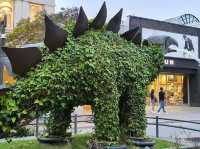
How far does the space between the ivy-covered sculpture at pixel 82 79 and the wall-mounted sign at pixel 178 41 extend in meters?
22.4

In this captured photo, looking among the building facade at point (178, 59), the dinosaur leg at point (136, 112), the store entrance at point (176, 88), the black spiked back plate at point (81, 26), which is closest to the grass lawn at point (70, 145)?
the dinosaur leg at point (136, 112)

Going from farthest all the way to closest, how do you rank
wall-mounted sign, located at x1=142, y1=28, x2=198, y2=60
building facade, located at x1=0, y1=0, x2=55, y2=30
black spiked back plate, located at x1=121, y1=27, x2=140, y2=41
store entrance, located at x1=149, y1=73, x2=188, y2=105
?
building facade, located at x1=0, y1=0, x2=55, y2=30 < store entrance, located at x1=149, y1=73, x2=188, y2=105 < wall-mounted sign, located at x1=142, y1=28, x2=198, y2=60 < black spiked back plate, located at x1=121, y1=27, x2=140, y2=41

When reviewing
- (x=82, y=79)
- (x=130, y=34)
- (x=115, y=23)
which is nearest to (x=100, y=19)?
(x=115, y=23)

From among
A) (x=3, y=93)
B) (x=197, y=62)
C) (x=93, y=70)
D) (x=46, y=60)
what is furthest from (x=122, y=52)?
(x=197, y=62)

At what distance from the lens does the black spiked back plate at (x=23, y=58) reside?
677cm

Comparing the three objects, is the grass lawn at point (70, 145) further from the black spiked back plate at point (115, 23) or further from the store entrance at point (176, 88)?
the store entrance at point (176, 88)

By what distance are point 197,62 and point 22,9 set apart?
702 inches

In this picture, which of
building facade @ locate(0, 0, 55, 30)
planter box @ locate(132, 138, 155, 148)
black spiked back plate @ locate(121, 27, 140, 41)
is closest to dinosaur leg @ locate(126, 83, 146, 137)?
planter box @ locate(132, 138, 155, 148)

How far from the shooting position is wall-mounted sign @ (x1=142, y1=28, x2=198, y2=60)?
31.5 m

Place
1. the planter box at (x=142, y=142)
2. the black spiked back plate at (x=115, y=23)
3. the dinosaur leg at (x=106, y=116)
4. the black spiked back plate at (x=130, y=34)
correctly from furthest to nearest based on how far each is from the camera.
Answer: the black spiked back plate at (x=130, y=34) < the planter box at (x=142, y=142) < the black spiked back plate at (x=115, y=23) < the dinosaur leg at (x=106, y=116)

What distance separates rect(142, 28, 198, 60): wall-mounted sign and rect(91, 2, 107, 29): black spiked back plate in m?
22.7

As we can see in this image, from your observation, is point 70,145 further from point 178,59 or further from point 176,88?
point 176,88

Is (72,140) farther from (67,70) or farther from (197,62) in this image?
(197,62)

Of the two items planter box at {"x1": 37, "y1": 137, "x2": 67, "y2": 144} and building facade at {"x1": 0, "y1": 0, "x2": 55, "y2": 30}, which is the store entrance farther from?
planter box at {"x1": 37, "y1": 137, "x2": 67, "y2": 144}
